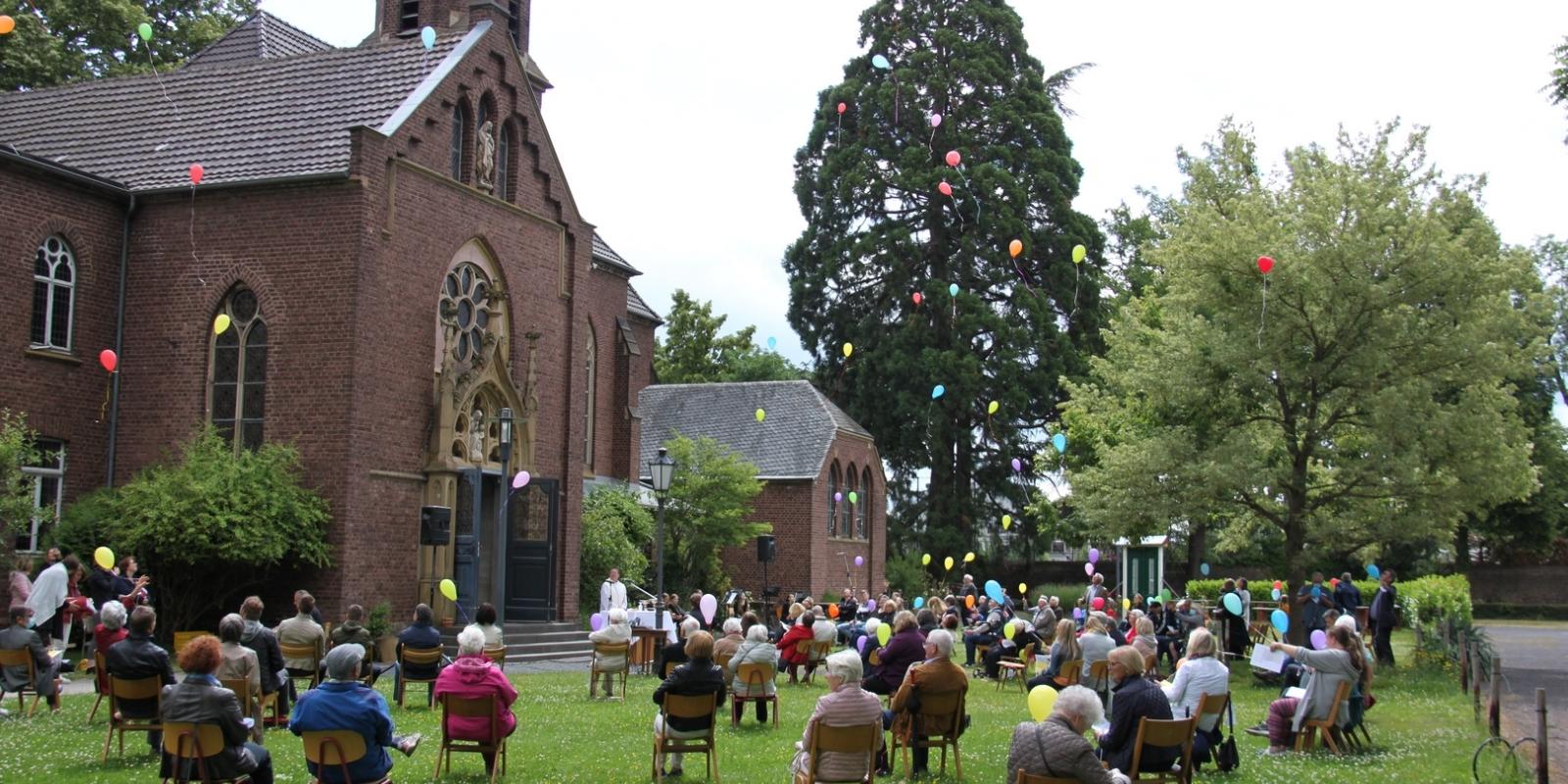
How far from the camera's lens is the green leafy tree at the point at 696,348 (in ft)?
201

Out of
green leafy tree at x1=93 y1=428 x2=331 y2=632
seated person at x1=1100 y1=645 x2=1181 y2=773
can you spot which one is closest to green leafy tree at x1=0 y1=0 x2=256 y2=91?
green leafy tree at x1=93 y1=428 x2=331 y2=632

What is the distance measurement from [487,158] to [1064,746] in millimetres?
20815

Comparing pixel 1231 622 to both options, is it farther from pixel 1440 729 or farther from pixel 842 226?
pixel 842 226

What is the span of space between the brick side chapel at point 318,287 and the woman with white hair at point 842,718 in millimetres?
11497

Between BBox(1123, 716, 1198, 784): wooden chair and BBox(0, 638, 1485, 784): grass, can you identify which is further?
BBox(0, 638, 1485, 784): grass

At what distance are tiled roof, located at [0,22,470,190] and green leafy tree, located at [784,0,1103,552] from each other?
76.4 feet

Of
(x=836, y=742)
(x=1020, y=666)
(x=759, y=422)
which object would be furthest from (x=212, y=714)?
(x=759, y=422)

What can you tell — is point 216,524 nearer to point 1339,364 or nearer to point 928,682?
point 928,682

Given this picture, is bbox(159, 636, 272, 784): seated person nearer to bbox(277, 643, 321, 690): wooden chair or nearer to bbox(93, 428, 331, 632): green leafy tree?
bbox(277, 643, 321, 690): wooden chair

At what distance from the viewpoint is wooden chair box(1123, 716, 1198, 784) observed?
9.78 meters

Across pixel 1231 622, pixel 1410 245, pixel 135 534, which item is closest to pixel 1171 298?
pixel 1410 245

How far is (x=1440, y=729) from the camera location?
50.7ft

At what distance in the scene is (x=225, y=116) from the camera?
2509cm

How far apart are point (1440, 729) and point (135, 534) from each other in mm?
17785
